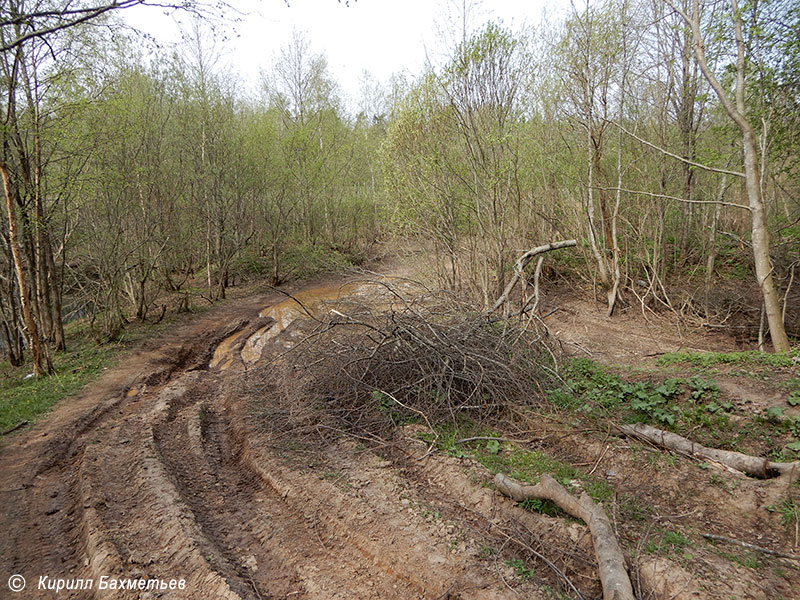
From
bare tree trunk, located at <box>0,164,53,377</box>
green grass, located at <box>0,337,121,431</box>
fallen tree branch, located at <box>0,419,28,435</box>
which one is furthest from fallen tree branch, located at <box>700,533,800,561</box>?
bare tree trunk, located at <box>0,164,53,377</box>

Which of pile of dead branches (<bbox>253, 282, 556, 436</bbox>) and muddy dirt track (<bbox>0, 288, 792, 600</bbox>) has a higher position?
pile of dead branches (<bbox>253, 282, 556, 436</bbox>)

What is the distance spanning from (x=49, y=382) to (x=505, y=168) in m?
9.86

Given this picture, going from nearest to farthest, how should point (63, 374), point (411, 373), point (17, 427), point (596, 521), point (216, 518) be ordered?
point (596, 521) → point (216, 518) → point (411, 373) → point (17, 427) → point (63, 374)

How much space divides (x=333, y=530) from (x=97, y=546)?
76.1 inches

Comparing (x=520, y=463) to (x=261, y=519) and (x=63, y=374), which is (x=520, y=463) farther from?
(x=63, y=374)

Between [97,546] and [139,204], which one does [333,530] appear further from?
[139,204]

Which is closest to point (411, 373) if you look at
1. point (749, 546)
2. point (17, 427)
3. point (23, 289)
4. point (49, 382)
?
point (749, 546)

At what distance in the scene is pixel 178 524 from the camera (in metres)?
3.80

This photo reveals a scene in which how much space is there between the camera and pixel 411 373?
5.83 meters

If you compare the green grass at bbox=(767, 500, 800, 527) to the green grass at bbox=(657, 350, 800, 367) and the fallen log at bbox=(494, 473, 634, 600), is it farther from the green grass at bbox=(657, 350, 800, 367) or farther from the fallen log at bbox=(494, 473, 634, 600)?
the green grass at bbox=(657, 350, 800, 367)

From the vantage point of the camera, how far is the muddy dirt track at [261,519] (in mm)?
3158

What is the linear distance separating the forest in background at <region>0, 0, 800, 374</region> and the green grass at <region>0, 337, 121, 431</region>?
42 centimetres

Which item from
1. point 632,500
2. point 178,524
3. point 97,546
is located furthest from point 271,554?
point 632,500

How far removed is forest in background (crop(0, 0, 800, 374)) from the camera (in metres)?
8.12
